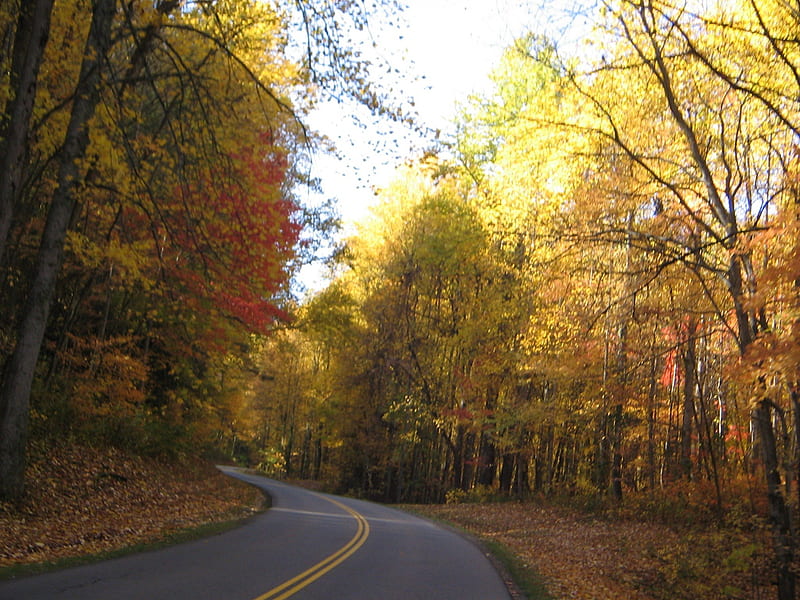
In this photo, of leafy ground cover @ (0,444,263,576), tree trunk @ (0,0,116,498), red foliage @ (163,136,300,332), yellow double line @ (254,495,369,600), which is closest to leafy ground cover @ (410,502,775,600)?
yellow double line @ (254,495,369,600)

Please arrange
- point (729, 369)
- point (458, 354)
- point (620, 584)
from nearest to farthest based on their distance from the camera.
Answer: point (729, 369) → point (620, 584) → point (458, 354)

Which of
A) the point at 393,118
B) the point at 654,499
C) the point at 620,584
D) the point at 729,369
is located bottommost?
the point at 620,584

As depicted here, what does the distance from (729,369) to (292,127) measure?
59.5 ft

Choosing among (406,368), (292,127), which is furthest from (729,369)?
(406,368)

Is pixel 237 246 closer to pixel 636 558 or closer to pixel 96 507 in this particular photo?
pixel 96 507

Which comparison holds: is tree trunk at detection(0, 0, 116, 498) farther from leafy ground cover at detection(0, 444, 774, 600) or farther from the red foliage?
the red foliage

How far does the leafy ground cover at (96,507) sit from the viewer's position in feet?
A: 31.8

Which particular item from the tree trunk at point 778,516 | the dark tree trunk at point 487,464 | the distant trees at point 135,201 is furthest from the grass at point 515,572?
the dark tree trunk at point 487,464

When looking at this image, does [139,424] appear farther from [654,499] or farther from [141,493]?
[654,499]

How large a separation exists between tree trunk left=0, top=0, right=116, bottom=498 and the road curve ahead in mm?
3258

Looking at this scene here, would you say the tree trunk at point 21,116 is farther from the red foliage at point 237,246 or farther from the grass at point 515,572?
the grass at point 515,572

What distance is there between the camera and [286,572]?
8.99 metres

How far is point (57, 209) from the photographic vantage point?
37.3 ft

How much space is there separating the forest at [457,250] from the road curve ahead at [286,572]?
13.3 ft
